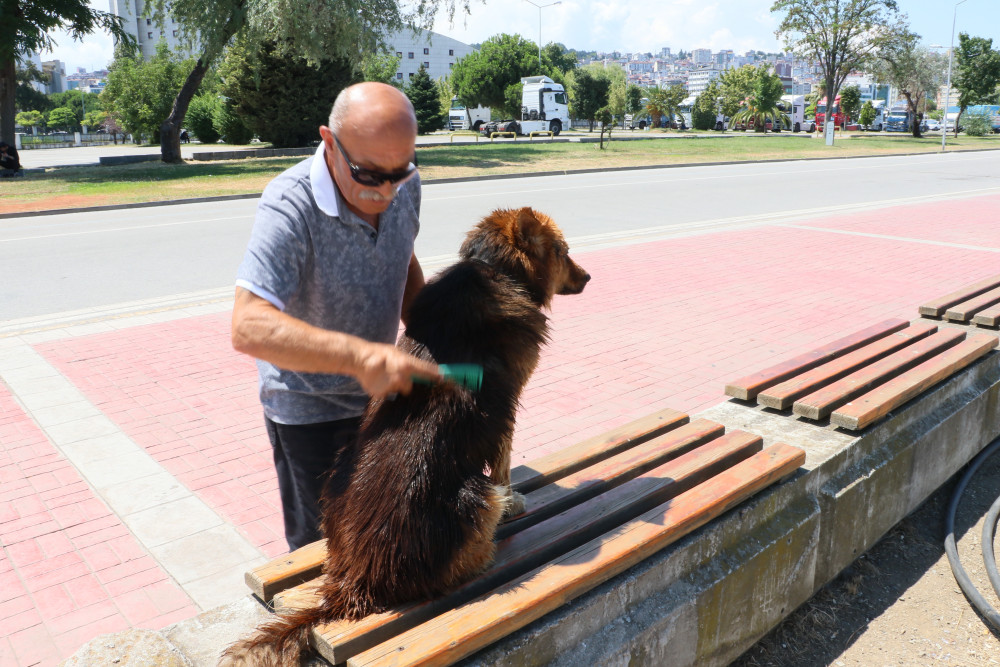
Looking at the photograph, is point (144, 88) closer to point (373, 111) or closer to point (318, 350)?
point (373, 111)

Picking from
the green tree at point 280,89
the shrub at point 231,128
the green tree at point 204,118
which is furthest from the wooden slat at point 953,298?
the green tree at point 204,118

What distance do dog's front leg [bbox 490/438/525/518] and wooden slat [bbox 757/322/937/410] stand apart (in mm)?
1805

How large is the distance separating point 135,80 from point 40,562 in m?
46.2

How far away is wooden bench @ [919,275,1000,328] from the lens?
5.41m

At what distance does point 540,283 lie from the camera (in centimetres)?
260

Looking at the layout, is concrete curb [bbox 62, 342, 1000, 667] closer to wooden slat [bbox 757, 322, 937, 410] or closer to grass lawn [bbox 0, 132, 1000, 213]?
wooden slat [bbox 757, 322, 937, 410]

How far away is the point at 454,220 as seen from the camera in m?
14.0

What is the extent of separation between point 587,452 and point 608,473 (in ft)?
0.82

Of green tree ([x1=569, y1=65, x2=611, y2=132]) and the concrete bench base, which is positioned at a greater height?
green tree ([x1=569, y1=65, x2=611, y2=132])

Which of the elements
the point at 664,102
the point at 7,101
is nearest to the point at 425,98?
Answer: the point at 664,102

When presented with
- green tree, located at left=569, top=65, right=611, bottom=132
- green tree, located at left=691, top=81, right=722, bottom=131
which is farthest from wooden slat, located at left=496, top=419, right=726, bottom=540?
green tree, located at left=691, top=81, right=722, bottom=131

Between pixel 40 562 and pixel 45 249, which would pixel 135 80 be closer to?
pixel 45 249

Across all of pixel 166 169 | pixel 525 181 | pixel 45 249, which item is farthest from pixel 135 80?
pixel 45 249

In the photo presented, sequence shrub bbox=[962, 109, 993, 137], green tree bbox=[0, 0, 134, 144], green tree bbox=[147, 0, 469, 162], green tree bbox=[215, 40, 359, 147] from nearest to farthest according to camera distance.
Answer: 1. green tree bbox=[147, 0, 469, 162]
2. green tree bbox=[0, 0, 134, 144]
3. green tree bbox=[215, 40, 359, 147]
4. shrub bbox=[962, 109, 993, 137]
